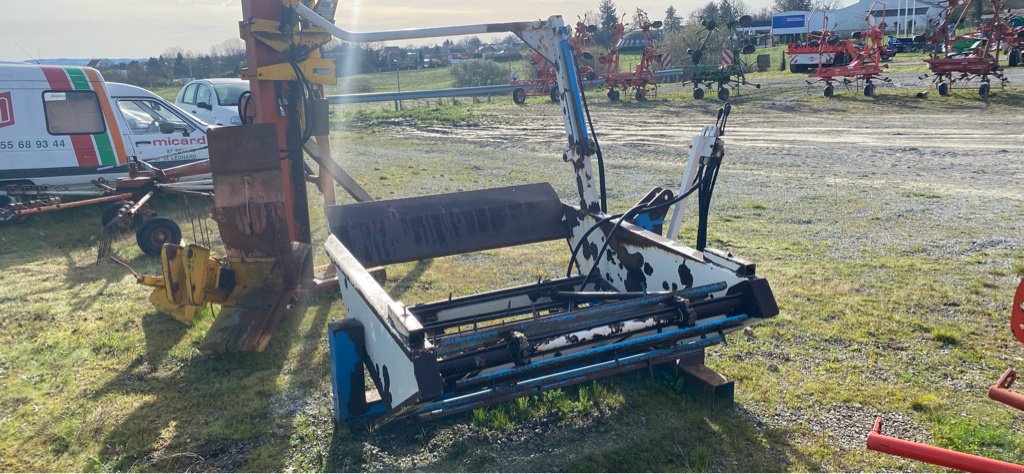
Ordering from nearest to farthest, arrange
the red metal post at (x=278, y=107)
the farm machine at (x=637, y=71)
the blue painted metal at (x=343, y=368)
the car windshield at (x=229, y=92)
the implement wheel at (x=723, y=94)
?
the blue painted metal at (x=343, y=368), the red metal post at (x=278, y=107), the car windshield at (x=229, y=92), the implement wheel at (x=723, y=94), the farm machine at (x=637, y=71)

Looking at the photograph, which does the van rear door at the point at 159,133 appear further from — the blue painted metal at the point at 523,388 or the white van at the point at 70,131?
the blue painted metal at the point at 523,388

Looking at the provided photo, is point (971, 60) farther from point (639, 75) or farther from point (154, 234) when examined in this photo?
point (154, 234)

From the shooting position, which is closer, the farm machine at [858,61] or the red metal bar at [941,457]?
the red metal bar at [941,457]

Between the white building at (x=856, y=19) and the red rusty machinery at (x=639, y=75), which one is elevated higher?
the white building at (x=856, y=19)

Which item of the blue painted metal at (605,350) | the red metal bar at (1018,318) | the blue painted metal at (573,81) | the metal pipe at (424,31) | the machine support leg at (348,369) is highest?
the metal pipe at (424,31)

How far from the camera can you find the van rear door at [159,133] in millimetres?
9992

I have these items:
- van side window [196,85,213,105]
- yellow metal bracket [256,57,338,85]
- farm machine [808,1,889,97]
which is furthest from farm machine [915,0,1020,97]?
yellow metal bracket [256,57,338,85]

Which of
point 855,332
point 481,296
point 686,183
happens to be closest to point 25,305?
point 481,296

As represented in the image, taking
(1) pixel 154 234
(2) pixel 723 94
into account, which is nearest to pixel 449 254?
(1) pixel 154 234

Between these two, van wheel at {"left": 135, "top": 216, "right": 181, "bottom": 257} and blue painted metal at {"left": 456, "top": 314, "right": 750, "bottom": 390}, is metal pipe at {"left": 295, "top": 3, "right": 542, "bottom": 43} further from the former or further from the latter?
van wheel at {"left": 135, "top": 216, "right": 181, "bottom": 257}

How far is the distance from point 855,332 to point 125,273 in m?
6.22

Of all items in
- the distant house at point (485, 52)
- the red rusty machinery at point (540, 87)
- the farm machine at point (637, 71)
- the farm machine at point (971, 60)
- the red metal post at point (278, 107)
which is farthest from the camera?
the distant house at point (485, 52)

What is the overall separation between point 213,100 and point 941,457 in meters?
13.6

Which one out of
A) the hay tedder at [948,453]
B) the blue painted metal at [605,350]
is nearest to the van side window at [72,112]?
the blue painted metal at [605,350]
